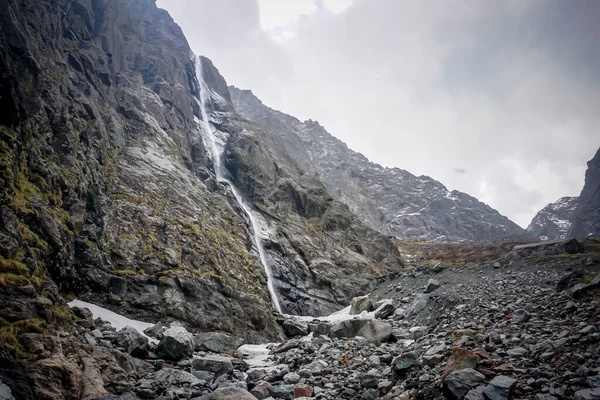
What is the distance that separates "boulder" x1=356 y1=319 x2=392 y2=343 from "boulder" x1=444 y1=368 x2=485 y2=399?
424 inches

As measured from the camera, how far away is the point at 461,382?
7.73 m

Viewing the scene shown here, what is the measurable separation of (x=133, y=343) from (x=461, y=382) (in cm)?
1439

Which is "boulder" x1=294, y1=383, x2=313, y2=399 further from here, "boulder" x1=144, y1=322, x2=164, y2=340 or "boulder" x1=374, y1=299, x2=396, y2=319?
"boulder" x1=374, y1=299, x2=396, y2=319

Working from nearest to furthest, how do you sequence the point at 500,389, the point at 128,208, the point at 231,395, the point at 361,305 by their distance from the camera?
the point at 500,389, the point at 231,395, the point at 128,208, the point at 361,305

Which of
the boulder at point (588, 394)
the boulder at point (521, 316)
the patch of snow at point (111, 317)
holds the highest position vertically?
the boulder at point (521, 316)

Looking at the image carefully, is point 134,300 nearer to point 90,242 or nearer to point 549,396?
point 90,242

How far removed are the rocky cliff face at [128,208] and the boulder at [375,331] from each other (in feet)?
40.6

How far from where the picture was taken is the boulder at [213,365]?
15031 millimetres

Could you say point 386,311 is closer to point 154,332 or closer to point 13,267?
point 154,332

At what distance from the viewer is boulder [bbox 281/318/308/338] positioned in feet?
103

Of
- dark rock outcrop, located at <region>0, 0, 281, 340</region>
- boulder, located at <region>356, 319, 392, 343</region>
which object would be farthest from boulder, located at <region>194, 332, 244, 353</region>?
boulder, located at <region>356, 319, 392, 343</region>

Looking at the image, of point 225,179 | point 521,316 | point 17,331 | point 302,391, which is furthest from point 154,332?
point 225,179

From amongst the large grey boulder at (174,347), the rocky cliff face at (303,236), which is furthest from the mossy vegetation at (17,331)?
the rocky cliff face at (303,236)

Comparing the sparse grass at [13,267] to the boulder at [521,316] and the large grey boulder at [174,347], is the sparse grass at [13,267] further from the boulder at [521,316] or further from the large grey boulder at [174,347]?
the boulder at [521,316]
